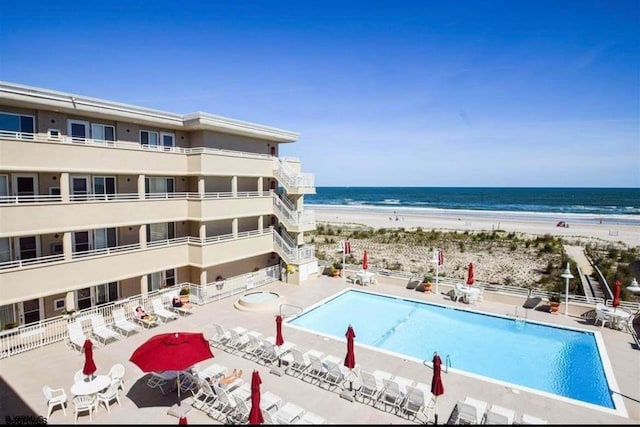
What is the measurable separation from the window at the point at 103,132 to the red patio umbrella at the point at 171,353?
12.6 metres

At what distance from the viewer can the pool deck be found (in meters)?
10.9

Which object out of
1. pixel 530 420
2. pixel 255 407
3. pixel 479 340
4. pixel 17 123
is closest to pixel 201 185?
pixel 17 123

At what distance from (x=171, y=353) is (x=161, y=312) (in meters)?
9.12

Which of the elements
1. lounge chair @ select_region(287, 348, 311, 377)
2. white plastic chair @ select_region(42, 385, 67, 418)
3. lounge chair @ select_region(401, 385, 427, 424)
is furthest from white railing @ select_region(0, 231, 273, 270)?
lounge chair @ select_region(401, 385, 427, 424)

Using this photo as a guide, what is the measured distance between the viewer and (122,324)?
1727 cm

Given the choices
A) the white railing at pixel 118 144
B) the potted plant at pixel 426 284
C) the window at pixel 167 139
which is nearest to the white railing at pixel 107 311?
the white railing at pixel 118 144

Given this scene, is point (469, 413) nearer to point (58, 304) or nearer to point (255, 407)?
point (255, 407)

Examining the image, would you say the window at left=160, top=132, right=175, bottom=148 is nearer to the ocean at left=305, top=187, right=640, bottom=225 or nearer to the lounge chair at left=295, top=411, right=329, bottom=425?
the lounge chair at left=295, top=411, right=329, bottom=425

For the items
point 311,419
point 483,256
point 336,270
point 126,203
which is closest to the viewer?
point 311,419

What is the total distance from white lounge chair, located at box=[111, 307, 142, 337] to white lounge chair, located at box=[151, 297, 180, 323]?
128 cm

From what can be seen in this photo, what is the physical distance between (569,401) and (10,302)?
20732 millimetres

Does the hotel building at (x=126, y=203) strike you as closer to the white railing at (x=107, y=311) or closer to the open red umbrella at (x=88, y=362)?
the white railing at (x=107, y=311)

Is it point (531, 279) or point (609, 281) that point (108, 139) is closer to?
point (531, 279)

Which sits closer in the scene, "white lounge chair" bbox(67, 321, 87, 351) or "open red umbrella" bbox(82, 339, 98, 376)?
"open red umbrella" bbox(82, 339, 98, 376)
